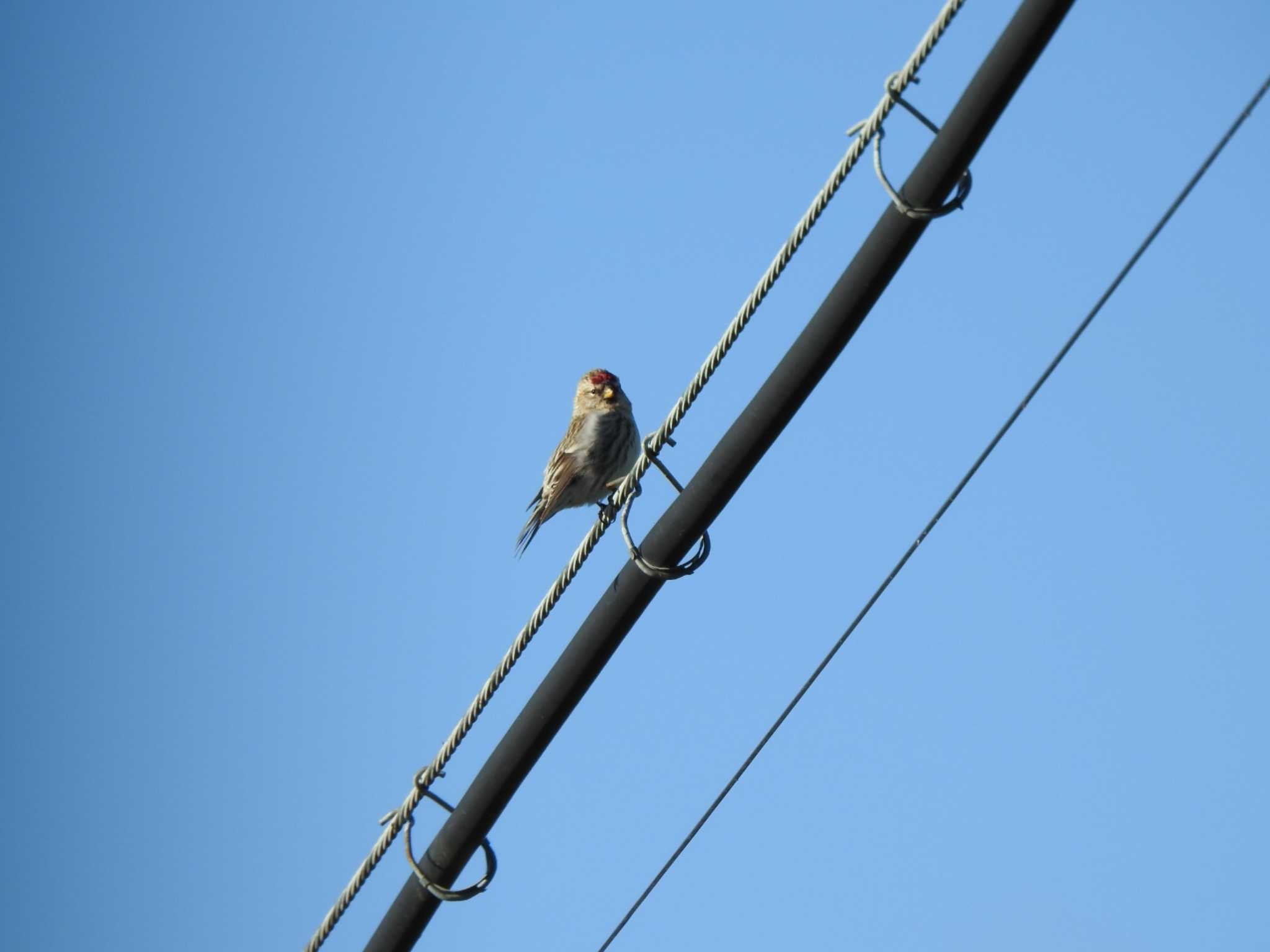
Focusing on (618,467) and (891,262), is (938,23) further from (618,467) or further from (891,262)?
(618,467)

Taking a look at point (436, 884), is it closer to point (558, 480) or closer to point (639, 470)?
point (639, 470)

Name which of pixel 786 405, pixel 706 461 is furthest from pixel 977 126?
pixel 706 461

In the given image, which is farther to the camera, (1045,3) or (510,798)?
(510,798)

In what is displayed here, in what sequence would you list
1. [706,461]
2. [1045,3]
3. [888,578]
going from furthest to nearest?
[888,578] → [706,461] → [1045,3]

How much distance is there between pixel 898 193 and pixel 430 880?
2.60 metres

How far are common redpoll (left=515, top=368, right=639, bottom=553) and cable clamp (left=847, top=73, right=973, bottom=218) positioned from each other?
15.0 feet

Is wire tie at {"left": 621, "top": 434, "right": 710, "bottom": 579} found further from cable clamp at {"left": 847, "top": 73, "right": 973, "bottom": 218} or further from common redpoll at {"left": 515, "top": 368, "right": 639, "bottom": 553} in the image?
common redpoll at {"left": 515, "top": 368, "right": 639, "bottom": 553}

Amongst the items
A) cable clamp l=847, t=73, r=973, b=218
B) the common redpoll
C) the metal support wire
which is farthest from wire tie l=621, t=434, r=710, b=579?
the common redpoll

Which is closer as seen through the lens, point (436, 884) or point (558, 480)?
point (436, 884)

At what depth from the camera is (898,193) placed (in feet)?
13.2

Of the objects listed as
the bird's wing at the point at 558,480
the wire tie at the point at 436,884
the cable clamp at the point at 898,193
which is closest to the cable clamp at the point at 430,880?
the wire tie at the point at 436,884

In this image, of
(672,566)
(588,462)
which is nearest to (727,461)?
(672,566)

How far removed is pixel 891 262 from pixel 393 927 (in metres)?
2.67

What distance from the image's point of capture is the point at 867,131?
4.17m
